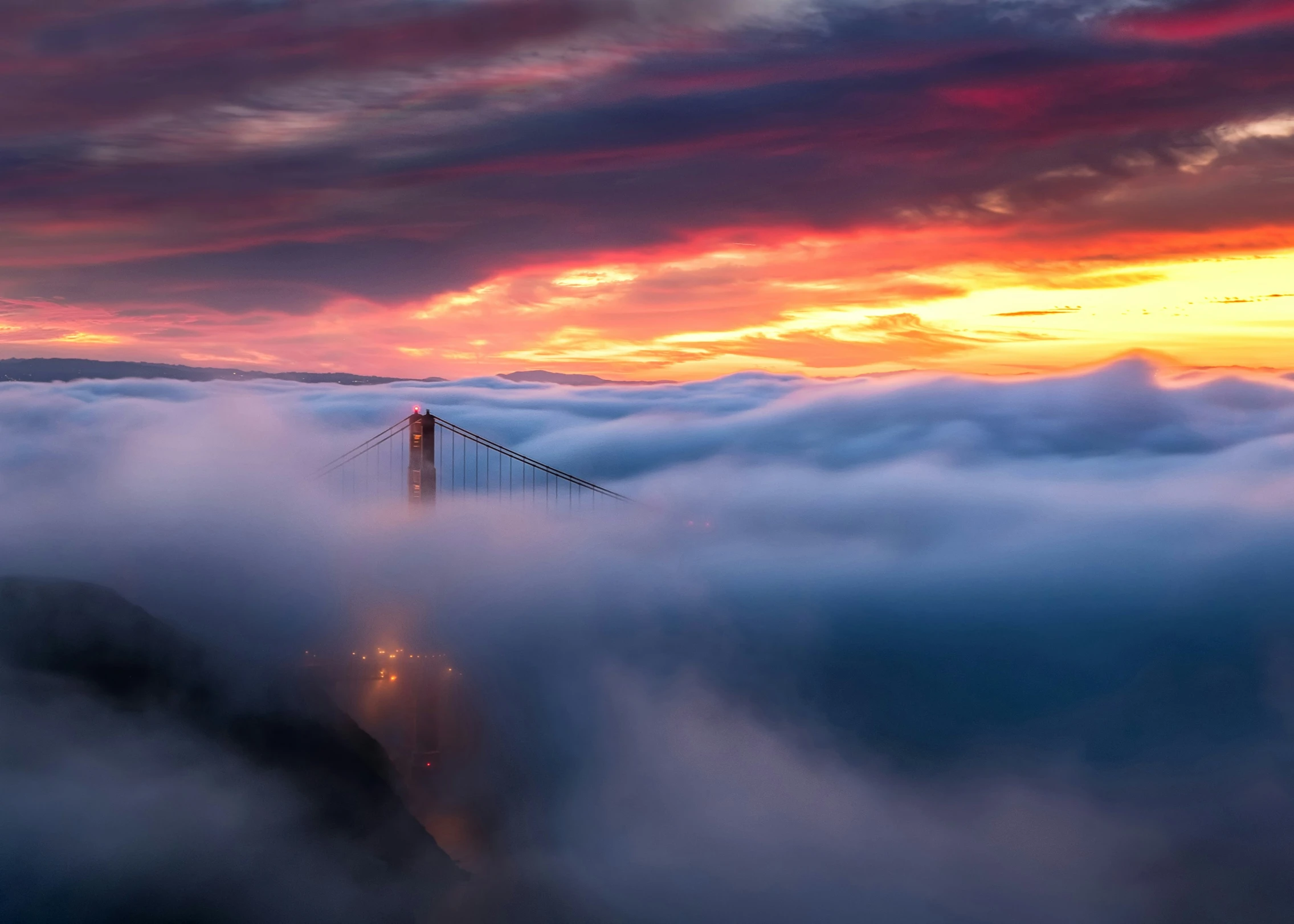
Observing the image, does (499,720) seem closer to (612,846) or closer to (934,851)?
(612,846)

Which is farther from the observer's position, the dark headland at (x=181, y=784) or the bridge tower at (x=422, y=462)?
the bridge tower at (x=422, y=462)

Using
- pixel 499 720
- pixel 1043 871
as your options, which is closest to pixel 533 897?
pixel 499 720

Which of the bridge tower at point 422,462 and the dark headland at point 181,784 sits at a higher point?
the bridge tower at point 422,462

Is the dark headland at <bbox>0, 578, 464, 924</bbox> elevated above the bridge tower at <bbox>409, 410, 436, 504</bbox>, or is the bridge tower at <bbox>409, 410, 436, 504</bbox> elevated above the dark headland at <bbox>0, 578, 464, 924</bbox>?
the bridge tower at <bbox>409, 410, 436, 504</bbox>

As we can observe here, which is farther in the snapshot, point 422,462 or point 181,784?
point 422,462

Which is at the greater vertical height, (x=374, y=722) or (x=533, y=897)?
(x=374, y=722)

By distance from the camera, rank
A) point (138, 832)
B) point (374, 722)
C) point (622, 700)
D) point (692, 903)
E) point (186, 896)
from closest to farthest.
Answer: point (186, 896) < point (138, 832) < point (374, 722) < point (692, 903) < point (622, 700)

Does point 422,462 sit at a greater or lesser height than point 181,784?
greater

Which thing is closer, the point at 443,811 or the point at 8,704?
the point at 8,704
